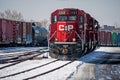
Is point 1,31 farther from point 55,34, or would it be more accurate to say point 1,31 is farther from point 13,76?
point 13,76

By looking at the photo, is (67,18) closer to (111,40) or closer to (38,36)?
(38,36)

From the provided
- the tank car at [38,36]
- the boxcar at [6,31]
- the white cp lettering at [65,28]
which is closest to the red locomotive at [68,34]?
the white cp lettering at [65,28]

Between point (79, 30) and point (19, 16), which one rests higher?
point (19, 16)

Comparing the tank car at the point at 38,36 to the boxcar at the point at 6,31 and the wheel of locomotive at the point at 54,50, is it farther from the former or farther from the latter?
the wheel of locomotive at the point at 54,50

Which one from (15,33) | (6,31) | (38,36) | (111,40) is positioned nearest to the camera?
(6,31)

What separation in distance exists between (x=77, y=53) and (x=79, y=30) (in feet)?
5.08

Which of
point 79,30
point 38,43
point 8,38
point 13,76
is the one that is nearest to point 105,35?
point 38,43

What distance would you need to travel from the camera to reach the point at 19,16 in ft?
357

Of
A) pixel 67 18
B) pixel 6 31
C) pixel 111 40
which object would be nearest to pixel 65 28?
pixel 67 18

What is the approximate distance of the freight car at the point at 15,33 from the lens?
1109 inches

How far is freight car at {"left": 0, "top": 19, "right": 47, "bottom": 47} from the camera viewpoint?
28164 mm

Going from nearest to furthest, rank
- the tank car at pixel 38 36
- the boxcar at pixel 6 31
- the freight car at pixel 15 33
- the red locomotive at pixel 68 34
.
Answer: the red locomotive at pixel 68 34, the boxcar at pixel 6 31, the freight car at pixel 15 33, the tank car at pixel 38 36

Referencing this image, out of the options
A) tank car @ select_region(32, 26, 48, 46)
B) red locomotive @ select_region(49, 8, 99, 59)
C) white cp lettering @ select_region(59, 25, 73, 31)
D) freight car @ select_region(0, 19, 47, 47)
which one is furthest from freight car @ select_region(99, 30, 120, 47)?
white cp lettering @ select_region(59, 25, 73, 31)

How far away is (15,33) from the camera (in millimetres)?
31250
